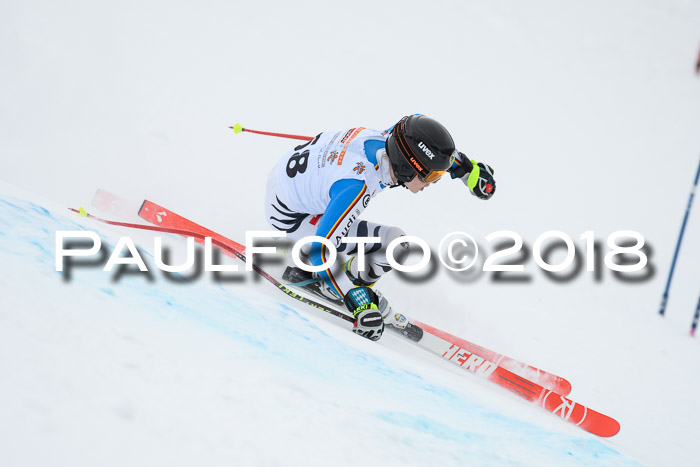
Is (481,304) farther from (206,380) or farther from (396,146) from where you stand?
(206,380)

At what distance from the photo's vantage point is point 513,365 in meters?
3.66

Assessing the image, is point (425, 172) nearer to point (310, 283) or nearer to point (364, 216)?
point (310, 283)

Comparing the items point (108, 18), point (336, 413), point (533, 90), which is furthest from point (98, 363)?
point (533, 90)

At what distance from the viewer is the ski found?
10.1 ft

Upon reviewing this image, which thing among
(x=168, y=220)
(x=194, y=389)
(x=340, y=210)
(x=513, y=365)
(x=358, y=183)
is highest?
(x=358, y=183)

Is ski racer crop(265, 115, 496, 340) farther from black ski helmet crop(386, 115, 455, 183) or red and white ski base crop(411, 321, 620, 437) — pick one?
red and white ski base crop(411, 321, 620, 437)

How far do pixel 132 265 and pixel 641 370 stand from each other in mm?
3473

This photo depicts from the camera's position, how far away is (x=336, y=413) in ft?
5.44

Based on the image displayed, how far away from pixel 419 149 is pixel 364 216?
2262 mm

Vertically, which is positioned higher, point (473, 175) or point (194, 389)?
point (473, 175)
